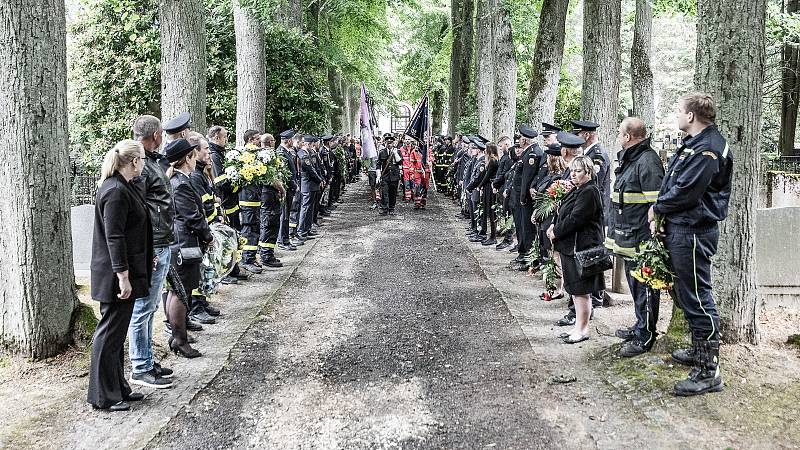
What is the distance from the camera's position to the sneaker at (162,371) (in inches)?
245

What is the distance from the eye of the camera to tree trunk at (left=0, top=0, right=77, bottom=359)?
6234 millimetres

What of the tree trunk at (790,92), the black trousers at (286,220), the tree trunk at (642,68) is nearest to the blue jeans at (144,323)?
the black trousers at (286,220)

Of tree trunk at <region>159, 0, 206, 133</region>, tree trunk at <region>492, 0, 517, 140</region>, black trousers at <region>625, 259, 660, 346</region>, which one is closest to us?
black trousers at <region>625, 259, 660, 346</region>

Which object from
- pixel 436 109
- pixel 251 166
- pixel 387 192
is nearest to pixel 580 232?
pixel 251 166

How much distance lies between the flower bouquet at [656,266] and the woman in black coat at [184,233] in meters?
4.10

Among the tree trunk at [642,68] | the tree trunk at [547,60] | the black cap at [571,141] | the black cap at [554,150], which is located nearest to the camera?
the black cap at [571,141]

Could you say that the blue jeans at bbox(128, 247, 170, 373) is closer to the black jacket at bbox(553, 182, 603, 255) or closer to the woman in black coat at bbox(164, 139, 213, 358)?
the woman in black coat at bbox(164, 139, 213, 358)

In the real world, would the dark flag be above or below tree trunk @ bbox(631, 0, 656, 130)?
below

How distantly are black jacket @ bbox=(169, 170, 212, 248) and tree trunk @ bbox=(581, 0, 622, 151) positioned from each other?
797 cm

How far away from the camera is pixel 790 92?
25406mm

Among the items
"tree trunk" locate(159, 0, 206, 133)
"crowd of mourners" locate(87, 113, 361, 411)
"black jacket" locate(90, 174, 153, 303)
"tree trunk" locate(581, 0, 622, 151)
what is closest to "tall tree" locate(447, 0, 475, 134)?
"tree trunk" locate(581, 0, 622, 151)

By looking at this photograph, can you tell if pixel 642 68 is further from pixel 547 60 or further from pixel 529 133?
pixel 529 133

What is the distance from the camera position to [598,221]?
24.0 feet

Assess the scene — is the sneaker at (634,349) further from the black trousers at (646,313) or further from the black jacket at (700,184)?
the black jacket at (700,184)
